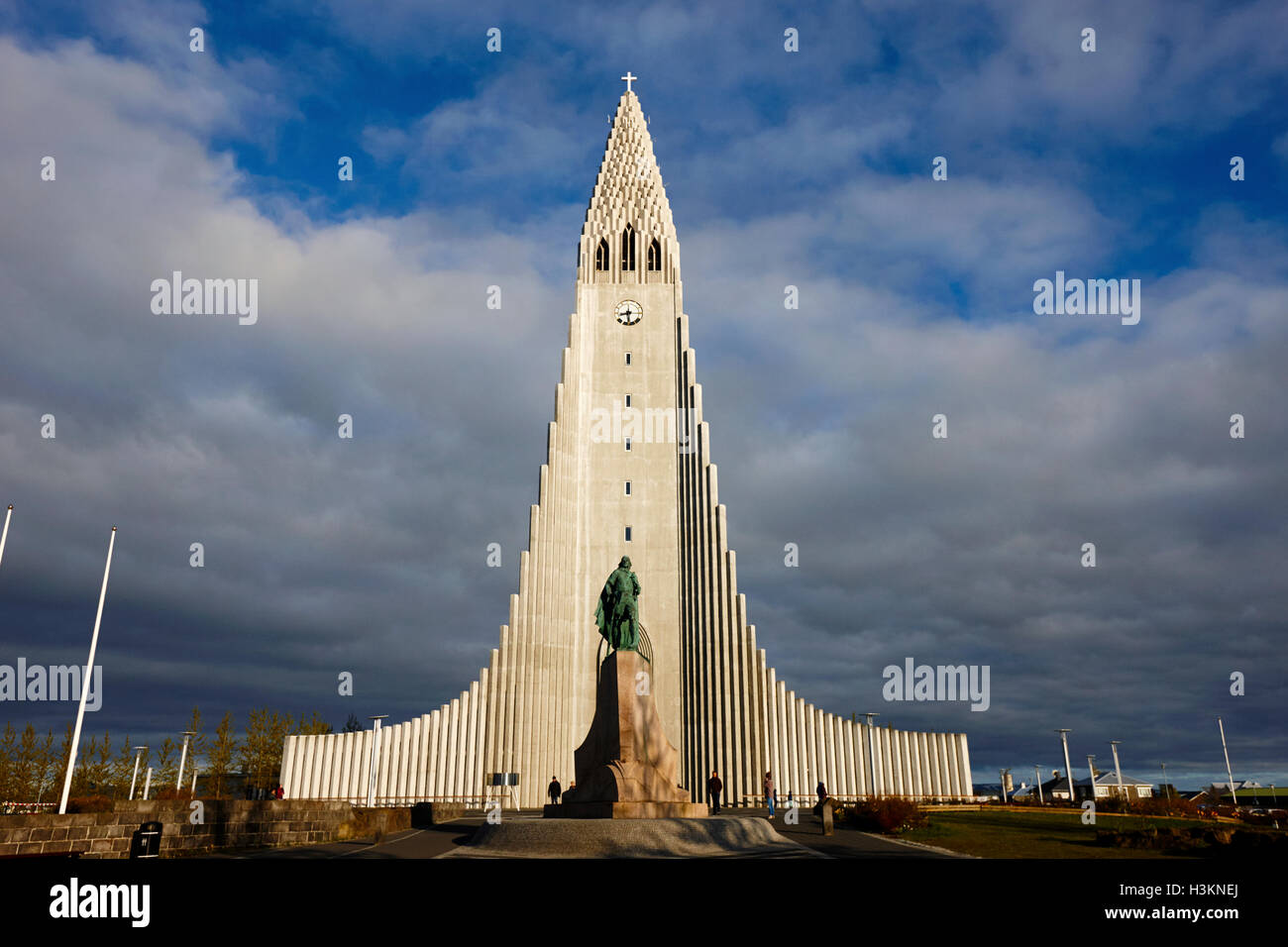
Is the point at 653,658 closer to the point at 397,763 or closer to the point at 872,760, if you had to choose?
the point at 872,760

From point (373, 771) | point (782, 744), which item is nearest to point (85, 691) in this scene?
point (373, 771)

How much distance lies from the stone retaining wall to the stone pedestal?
18.1 ft

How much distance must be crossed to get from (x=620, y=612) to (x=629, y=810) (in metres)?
4.57

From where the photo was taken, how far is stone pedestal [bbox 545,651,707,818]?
17.2 metres

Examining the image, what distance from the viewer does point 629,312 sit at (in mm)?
44844

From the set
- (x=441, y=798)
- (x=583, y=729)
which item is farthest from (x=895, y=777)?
(x=441, y=798)

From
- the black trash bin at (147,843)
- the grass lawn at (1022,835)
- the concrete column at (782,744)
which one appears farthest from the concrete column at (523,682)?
the black trash bin at (147,843)

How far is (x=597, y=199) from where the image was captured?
157 feet

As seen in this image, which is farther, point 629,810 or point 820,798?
point 820,798
